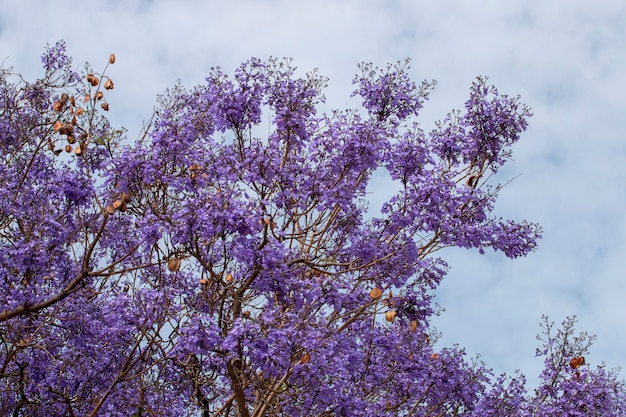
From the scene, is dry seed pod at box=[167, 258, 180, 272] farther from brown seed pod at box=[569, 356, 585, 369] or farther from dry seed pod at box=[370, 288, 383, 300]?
brown seed pod at box=[569, 356, 585, 369]

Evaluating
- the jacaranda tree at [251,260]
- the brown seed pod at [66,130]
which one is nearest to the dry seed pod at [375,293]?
the jacaranda tree at [251,260]

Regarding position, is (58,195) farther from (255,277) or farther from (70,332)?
(255,277)

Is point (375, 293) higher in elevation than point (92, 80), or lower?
lower

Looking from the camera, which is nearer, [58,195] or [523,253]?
[58,195]

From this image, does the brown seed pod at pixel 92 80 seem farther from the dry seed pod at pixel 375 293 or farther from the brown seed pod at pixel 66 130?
the dry seed pod at pixel 375 293

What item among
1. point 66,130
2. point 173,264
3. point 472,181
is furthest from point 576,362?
point 66,130

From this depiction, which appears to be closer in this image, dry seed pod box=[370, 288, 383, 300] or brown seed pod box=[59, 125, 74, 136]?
dry seed pod box=[370, 288, 383, 300]

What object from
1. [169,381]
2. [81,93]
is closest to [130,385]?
[169,381]

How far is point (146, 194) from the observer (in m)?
8.83

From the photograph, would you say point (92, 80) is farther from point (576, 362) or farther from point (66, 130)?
point (576, 362)

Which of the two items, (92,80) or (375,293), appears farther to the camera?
(92,80)

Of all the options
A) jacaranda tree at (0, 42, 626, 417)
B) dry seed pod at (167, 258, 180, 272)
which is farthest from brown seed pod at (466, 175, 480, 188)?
dry seed pod at (167, 258, 180, 272)

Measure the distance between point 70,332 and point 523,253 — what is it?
19.2ft

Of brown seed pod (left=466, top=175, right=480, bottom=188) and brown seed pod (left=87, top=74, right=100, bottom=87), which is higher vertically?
brown seed pod (left=87, top=74, right=100, bottom=87)
